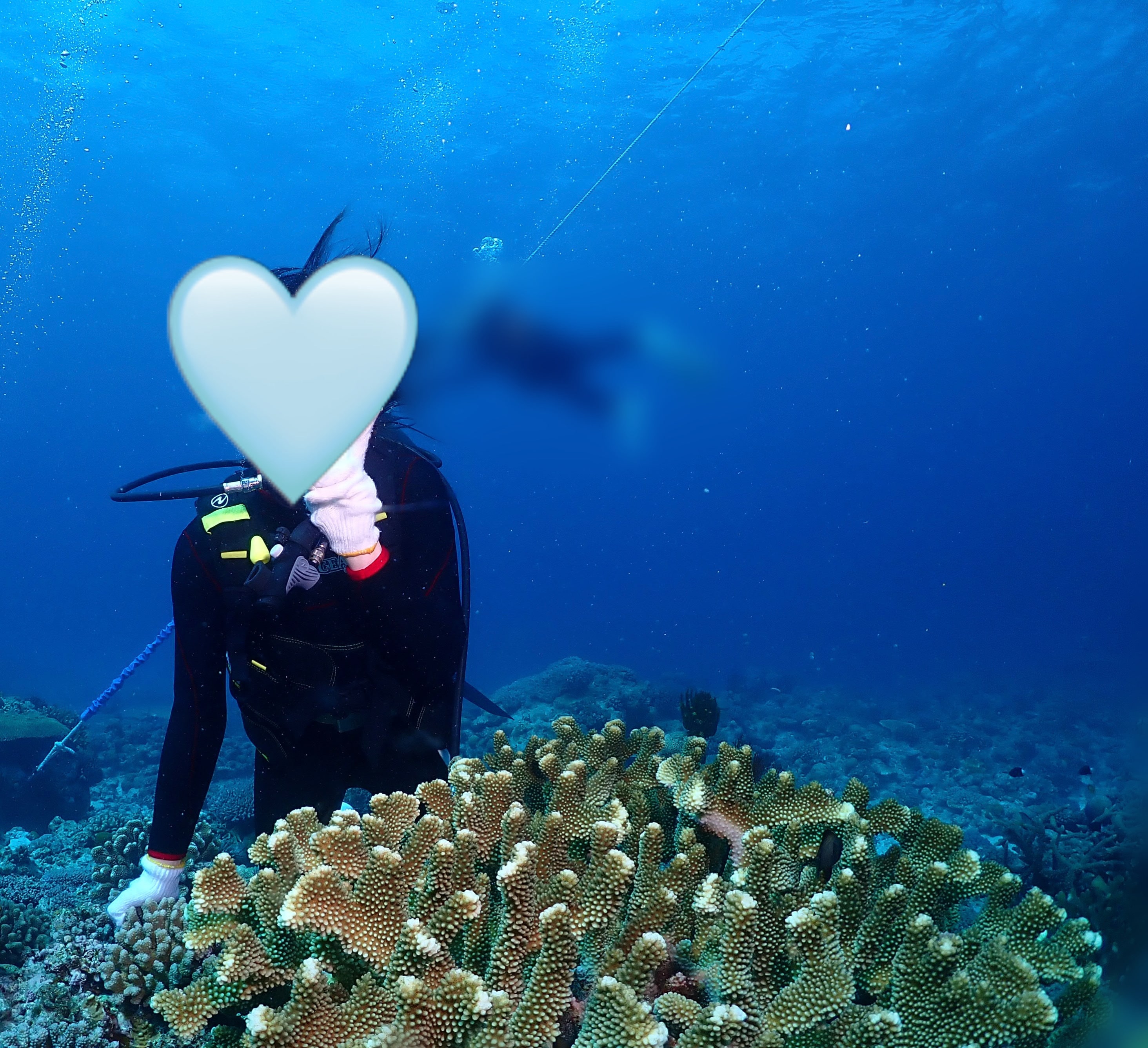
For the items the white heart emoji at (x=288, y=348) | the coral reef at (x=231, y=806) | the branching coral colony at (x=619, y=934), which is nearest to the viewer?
the white heart emoji at (x=288, y=348)

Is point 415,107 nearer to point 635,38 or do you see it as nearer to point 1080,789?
point 635,38

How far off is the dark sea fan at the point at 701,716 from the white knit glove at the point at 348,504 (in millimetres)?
7489

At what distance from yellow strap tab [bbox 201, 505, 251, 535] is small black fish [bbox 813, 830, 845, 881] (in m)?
2.79

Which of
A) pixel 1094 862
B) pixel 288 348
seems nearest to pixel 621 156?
pixel 288 348

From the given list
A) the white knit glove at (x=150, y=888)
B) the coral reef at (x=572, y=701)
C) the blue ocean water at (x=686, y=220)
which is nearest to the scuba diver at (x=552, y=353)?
the blue ocean water at (x=686, y=220)

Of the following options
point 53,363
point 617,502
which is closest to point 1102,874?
point 53,363

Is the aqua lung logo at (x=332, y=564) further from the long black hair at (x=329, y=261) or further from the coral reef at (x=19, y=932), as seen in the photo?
the coral reef at (x=19, y=932)

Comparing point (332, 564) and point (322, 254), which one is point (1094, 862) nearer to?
point (332, 564)

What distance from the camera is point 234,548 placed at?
296cm

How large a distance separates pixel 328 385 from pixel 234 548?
1.73 metres

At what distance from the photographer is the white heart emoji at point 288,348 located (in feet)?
4.78

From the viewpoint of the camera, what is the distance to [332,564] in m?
2.78

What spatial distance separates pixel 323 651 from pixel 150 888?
1278 mm

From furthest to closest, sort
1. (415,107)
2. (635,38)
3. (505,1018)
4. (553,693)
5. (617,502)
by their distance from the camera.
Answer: (617,502)
(415,107)
(635,38)
(553,693)
(505,1018)
